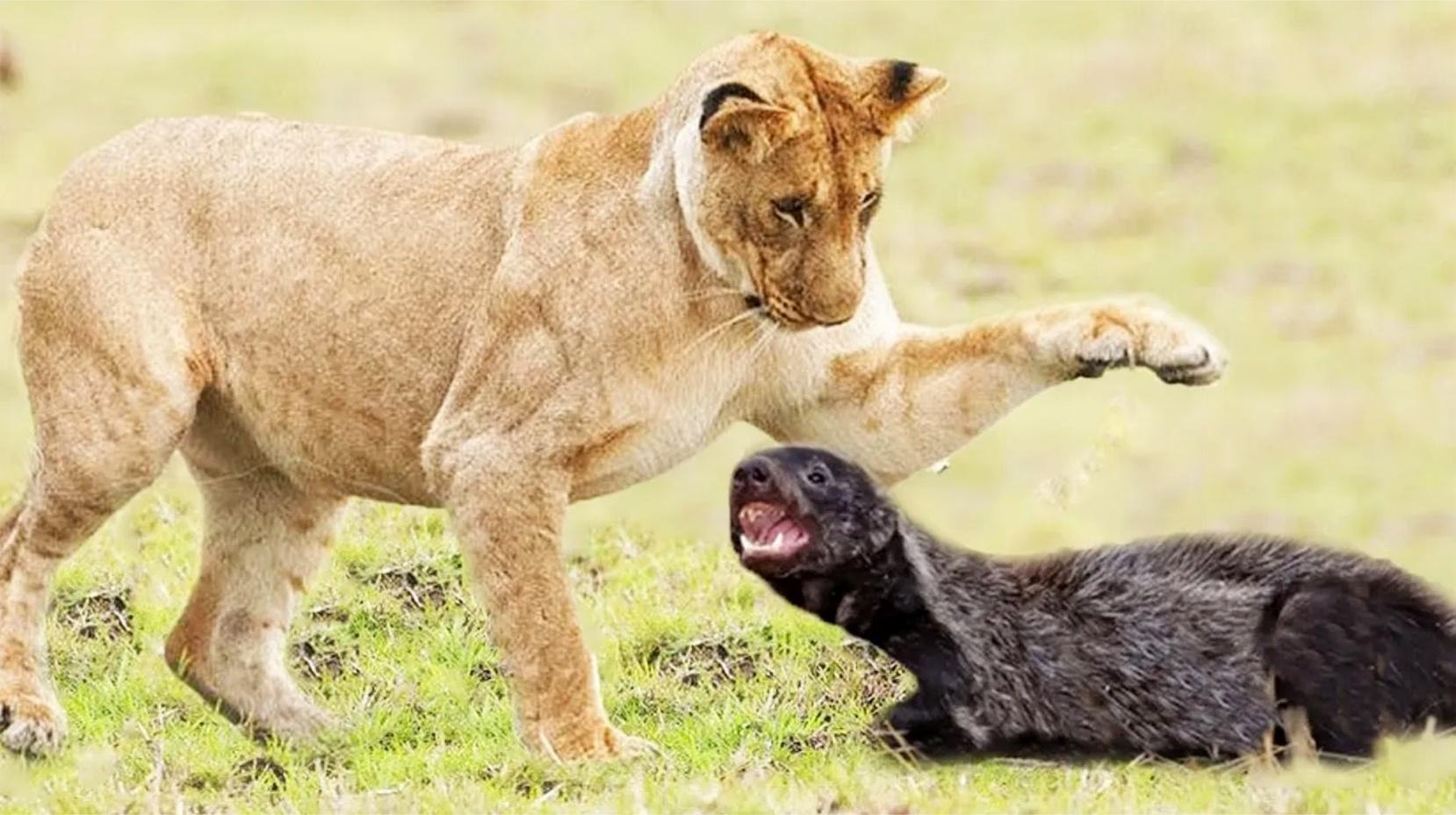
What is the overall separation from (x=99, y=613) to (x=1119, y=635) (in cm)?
377

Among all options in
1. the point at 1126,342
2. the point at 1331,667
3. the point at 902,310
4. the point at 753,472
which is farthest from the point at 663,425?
the point at 902,310

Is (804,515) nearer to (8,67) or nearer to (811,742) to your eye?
(811,742)

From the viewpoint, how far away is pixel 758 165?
8086 mm

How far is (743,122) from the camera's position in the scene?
26.3 feet

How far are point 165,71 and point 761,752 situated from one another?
1993 cm

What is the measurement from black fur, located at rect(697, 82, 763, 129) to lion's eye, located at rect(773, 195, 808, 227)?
26 centimetres

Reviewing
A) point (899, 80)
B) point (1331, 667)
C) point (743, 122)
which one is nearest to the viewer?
point (743, 122)

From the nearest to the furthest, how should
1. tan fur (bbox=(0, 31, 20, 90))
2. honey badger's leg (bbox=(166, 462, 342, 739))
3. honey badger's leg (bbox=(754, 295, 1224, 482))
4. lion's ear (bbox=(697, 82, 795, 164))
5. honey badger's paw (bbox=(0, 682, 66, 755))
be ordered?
lion's ear (bbox=(697, 82, 795, 164)) → honey badger's leg (bbox=(754, 295, 1224, 482)) → honey badger's paw (bbox=(0, 682, 66, 755)) → honey badger's leg (bbox=(166, 462, 342, 739)) → tan fur (bbox=(0, 31, 20, 90))

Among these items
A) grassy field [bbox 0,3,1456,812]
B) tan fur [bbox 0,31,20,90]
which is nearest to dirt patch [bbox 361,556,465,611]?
grassy field [bbox 0,3,1456,812]

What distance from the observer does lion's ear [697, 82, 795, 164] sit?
801cm

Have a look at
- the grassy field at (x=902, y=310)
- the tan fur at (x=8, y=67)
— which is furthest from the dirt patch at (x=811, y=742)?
the tan fur at (x=8, y=67)

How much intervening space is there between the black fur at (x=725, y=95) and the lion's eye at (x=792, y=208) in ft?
0.86

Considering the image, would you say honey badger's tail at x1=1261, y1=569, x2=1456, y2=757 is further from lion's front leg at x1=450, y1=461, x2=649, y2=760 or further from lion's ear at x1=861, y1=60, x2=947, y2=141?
lion's front leg at x1=450, y1=461, x2=649, y2=760

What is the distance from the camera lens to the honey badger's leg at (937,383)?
8406mm
